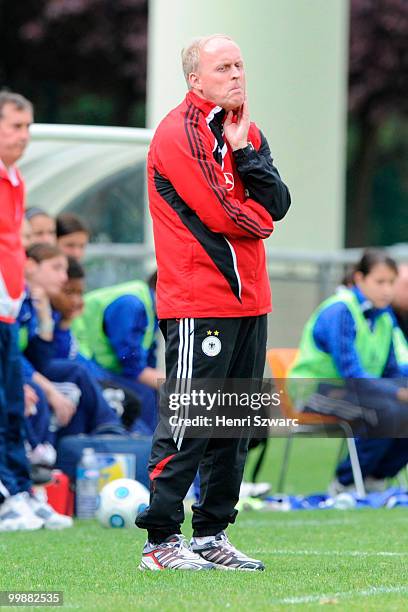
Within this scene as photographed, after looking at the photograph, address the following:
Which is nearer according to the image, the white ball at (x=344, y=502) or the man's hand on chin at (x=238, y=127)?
the man's hand on chin at (x=238, y=127)

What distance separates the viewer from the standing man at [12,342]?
8.59 metres

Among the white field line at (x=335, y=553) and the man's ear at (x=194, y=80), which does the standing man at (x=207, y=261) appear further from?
the white field line at (x=335, y=553)

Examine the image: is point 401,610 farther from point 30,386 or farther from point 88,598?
point 30,386

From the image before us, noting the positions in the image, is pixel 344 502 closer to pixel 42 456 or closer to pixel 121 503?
pixel 42 456

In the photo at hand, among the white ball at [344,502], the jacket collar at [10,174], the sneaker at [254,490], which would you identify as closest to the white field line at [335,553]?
the jacket collar at [10,174]

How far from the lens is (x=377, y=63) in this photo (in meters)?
26.8

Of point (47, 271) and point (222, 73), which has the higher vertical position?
point (222, 73)

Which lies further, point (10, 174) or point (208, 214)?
point (10, 174)

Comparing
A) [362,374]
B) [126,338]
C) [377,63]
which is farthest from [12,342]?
[377,63]

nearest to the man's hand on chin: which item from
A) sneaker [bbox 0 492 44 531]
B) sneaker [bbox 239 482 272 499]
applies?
sneaker [bbox 0 492 44 531]

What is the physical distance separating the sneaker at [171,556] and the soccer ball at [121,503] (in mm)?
2230

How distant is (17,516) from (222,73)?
324 cm

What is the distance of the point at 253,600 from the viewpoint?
18.5 feet

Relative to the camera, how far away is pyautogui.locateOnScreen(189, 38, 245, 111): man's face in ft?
20.9
